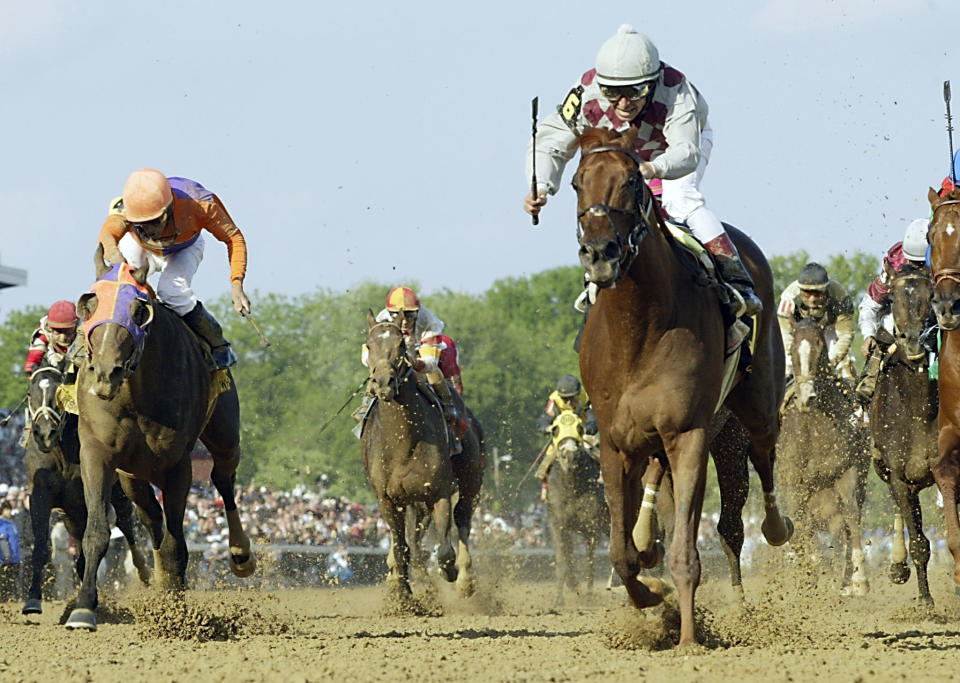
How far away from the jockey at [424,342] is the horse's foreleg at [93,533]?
16.1 feet

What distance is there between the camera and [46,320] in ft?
42.5

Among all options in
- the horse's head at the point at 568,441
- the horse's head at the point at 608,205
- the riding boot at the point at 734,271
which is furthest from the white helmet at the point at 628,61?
the horse's head at the point at 568,441

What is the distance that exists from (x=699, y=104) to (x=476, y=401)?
46.8m

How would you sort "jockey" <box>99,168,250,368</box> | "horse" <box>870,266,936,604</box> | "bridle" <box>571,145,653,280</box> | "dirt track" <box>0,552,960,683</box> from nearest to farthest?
"dirt track" <box>0,552,960,683</box> → "bridle" <box>571,145,653,280</box> → "jockey" <box>99,168,250,368</box> → "horse" <box>870,266,936,604</box>

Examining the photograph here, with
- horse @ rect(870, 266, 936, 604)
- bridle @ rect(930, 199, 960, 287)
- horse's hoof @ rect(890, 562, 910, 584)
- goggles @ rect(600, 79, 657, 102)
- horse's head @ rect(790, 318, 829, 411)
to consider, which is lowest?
horse's hoof @ rect(890, 562, 910, 584)

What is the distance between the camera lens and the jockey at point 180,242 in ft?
31.9

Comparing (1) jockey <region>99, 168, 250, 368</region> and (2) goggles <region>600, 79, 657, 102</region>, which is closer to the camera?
(2) goggles <region>600, 79, 657, 102</region>

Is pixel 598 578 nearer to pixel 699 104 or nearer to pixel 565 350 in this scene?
pixel 699 104

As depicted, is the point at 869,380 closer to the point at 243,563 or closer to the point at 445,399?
the point at 445,399

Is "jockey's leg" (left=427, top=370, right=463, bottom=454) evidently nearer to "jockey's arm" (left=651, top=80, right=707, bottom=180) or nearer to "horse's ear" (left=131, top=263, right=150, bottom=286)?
"horse's ear" (left=131, top=263, right=150, bottom=286)

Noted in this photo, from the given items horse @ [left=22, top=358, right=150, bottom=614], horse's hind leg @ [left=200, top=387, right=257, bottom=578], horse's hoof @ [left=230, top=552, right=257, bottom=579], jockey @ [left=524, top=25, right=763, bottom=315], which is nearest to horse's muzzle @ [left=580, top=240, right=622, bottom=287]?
jockey @ [left=524, top=25, right=763, bottom=315]

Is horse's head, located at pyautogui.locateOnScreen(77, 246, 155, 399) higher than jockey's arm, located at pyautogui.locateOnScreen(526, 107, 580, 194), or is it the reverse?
jockey's arm, located at pyautogui.locateOnScreen(526, 107, 580, 194)

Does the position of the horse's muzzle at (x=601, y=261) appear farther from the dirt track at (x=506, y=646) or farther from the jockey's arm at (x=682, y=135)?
the dirt track at (x=506, y=646)

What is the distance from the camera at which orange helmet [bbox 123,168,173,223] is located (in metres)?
9.59
